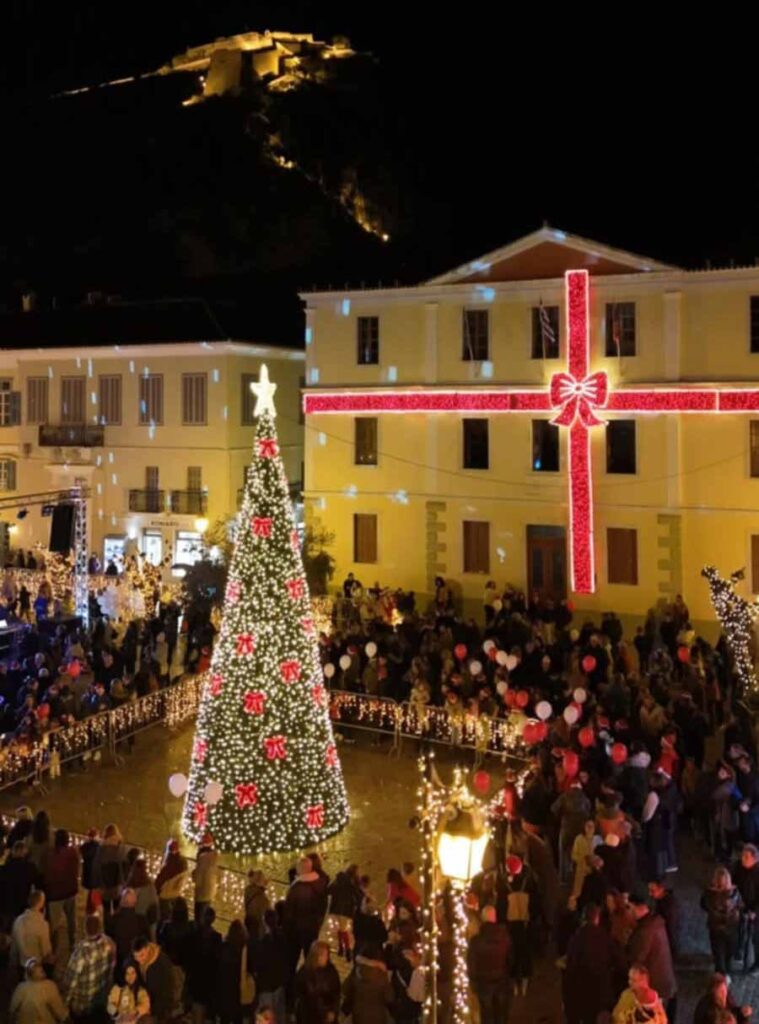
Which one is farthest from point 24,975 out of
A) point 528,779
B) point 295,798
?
point 528,779

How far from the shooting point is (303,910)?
11.4 m

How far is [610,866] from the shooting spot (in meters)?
11.9

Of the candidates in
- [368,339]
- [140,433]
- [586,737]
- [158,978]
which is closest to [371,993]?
[158,978]

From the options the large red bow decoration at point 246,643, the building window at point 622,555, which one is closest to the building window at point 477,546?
the building window at point 622,555

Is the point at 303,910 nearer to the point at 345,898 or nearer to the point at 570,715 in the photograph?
the point at 345,898

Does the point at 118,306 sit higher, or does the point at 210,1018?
the point at 118,306

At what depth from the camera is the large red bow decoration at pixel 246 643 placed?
15016 millimetres

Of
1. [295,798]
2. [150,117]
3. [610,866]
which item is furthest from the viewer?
[150,117]

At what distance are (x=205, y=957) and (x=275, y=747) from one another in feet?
14.6

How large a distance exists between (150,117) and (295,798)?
65.8 metres

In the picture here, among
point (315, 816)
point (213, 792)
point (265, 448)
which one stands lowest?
→ point (315, 816)

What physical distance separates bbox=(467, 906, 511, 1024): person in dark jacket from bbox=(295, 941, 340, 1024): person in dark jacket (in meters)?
1.36

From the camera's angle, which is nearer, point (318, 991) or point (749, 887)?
point (318, 991)

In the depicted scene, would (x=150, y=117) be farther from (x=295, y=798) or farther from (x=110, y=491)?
(x=295, y=798)
